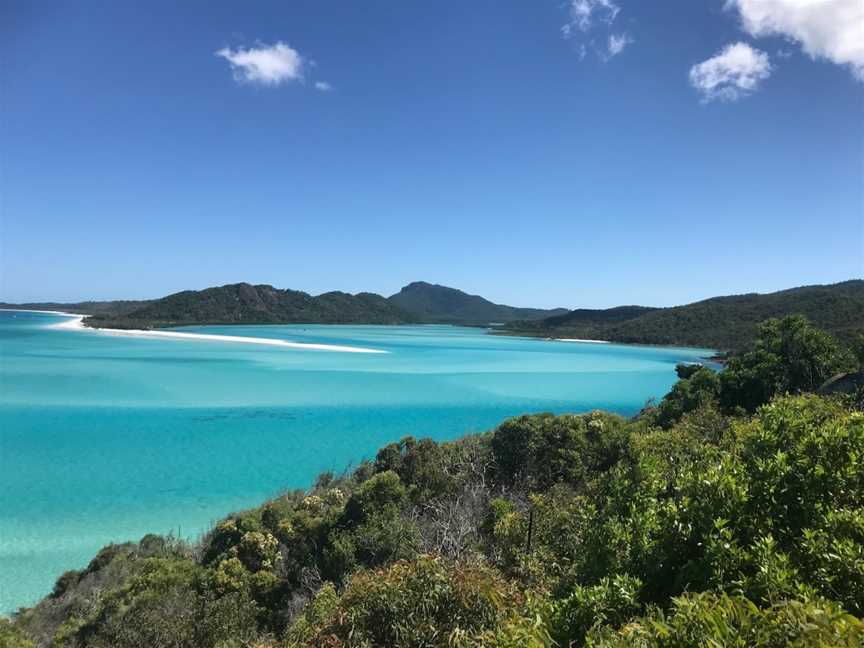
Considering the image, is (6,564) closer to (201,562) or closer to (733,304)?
(201,562)

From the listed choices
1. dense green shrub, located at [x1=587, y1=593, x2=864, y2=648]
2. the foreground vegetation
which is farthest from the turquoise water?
dense green shrub, located at [x1=587, y1=593, x2=864, y2=648]

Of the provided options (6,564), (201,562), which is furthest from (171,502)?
(201,562)

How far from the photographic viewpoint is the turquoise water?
44.2 feet

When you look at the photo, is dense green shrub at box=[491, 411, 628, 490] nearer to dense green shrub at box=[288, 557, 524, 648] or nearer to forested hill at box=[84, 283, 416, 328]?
dense green shrub at box=[288, 557, 524, 648]

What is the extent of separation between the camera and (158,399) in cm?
3033

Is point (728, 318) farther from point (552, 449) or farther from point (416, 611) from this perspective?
point (416, 611)

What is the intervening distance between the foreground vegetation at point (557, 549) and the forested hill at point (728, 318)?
2359 inches

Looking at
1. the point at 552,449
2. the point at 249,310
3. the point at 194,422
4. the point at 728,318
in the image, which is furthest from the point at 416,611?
the point at 249,310

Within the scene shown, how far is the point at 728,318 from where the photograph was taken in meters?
87.4

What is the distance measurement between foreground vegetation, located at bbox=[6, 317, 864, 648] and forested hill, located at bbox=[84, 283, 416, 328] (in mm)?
108989

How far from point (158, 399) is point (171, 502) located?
1764cm

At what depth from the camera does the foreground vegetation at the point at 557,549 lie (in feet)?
7.84

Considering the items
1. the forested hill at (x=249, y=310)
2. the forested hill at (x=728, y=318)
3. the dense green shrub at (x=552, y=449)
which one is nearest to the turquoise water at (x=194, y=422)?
the dense green shrub at (x=552, y=449)

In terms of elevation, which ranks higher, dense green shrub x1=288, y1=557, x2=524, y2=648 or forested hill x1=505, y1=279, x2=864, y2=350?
forested hill x1=505, y1=279, x2=864, y2=350
